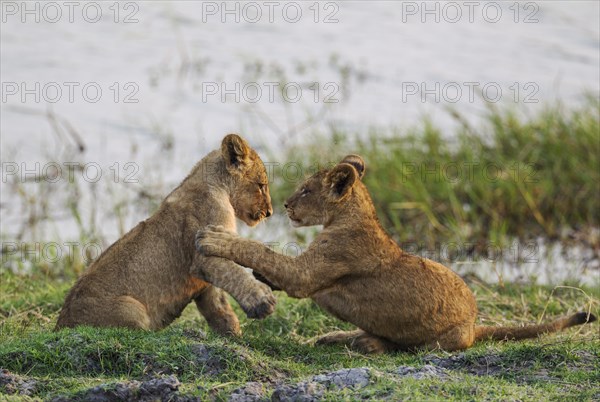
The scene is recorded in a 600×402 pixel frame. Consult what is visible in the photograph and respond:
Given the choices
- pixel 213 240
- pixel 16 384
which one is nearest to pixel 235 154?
pixel 213 240

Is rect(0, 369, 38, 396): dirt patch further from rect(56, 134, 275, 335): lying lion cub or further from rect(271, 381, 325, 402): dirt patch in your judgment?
rect(271, 381, 325, 402): dirt patch

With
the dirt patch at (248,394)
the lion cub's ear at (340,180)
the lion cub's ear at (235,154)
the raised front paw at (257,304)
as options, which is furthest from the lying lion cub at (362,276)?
the dirt patch at (248,394)

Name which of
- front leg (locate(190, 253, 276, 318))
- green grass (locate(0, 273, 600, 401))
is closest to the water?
front leg (locate(190, 253, 276, 318))

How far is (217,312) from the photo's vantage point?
8641 millimetres

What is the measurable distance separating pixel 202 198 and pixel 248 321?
5.29ft

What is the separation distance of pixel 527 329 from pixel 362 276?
4.40 feet

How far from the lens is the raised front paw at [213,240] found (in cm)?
802

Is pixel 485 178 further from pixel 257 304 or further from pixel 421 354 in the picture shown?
pixel 257 304

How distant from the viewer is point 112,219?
47.3 ft

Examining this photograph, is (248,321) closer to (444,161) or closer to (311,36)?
(444,161)

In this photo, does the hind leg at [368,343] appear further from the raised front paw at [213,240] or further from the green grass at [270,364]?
the raised front paw at [213,240]

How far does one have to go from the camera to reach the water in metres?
15.7

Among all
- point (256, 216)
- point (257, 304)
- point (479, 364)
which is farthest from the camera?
point (256, 216)

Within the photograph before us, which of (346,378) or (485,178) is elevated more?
(346,378)
